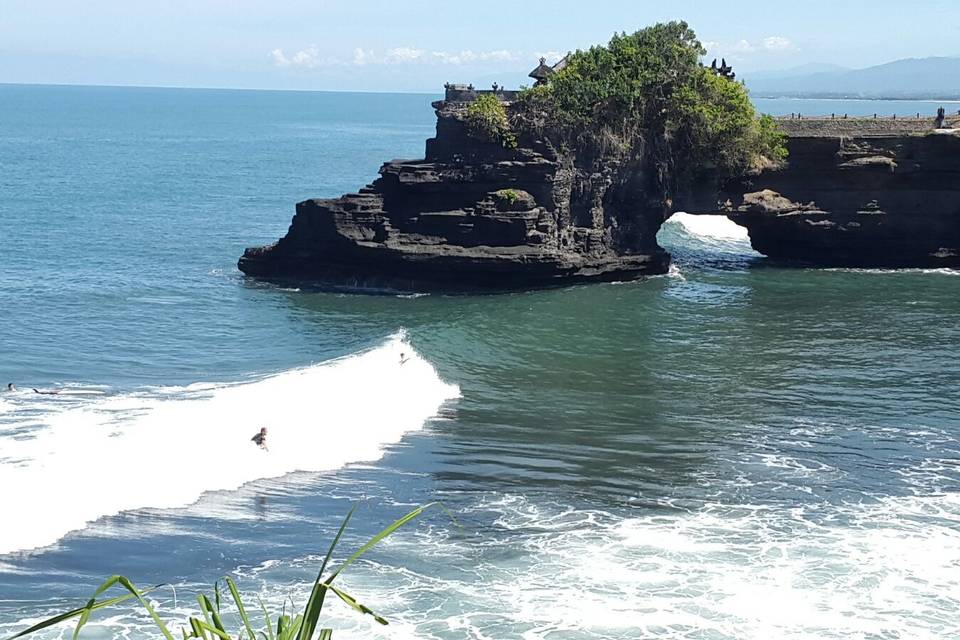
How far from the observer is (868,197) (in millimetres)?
56250

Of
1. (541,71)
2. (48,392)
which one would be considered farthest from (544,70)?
(48,392)

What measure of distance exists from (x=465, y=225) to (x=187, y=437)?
22992mm

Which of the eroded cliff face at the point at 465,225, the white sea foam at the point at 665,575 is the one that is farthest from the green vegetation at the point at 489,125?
the white sea foam at the point at 665,575

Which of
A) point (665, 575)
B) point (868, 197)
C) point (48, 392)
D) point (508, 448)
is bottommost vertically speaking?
point (665, 575)

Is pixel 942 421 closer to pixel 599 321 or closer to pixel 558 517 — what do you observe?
pixel 558 517

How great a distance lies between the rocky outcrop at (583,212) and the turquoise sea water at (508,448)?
77.2 inches

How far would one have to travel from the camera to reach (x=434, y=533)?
23.6 m

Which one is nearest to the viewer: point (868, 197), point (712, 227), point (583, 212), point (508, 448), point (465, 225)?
point (508, 448)

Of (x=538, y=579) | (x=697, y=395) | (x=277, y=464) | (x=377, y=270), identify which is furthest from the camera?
(x=377, y=270)

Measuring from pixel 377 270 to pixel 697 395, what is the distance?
20.5 metres

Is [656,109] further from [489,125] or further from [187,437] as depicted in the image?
[187,437]

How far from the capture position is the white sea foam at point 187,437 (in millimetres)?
25266

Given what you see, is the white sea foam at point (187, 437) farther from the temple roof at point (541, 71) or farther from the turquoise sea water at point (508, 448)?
the temple roof at point (541, 71)

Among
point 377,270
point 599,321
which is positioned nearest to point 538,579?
point 599,321
